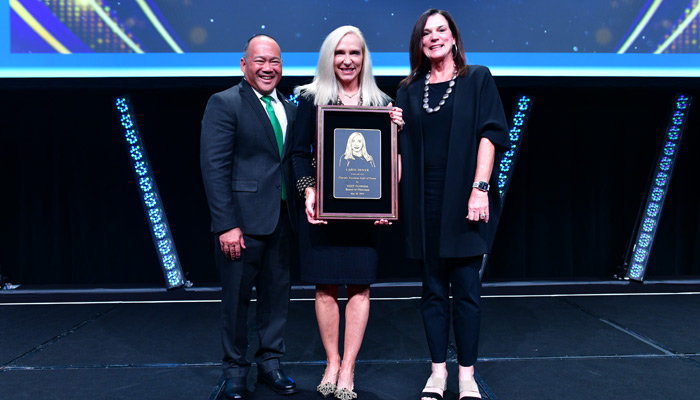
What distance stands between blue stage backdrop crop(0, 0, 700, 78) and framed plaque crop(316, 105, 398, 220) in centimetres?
181

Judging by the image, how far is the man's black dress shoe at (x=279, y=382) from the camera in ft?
6.81

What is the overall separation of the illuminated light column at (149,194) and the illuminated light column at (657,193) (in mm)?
3887

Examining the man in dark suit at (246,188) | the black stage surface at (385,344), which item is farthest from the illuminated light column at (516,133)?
the man in dark suit at (246,188)

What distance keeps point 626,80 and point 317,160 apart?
2.94m

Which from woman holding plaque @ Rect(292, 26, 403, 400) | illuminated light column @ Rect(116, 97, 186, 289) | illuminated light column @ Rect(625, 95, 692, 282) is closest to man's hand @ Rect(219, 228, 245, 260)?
woman holding plaque @ Rect(292, 26, 403, 400)

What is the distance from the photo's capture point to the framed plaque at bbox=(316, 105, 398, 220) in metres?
1.87

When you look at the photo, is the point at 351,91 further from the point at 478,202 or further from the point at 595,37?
the point at 595,37

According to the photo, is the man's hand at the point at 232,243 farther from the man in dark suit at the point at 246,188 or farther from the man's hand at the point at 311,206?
the man's hand at the point at 311,206

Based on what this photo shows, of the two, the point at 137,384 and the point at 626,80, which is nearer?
the point at 137,384

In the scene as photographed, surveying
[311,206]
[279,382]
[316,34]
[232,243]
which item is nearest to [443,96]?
[311,206]

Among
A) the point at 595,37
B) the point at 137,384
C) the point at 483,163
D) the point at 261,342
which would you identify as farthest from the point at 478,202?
the point at 595,37

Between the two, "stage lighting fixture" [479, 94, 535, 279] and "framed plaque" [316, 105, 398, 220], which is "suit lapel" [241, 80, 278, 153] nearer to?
"framed plaque" [316, 105, 398, 220]

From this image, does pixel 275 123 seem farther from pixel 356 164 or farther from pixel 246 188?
pixel 356 164

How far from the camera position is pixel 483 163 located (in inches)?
72.5
